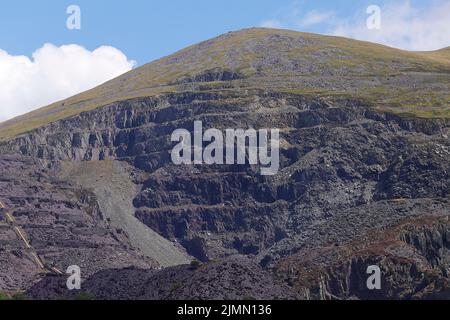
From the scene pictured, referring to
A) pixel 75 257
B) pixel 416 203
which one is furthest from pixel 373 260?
pixel 75 257

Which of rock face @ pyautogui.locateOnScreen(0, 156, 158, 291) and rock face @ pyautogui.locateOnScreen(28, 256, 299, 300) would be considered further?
rock face @ pyautogui.locateOnScreen(0, 156, 158, 291)

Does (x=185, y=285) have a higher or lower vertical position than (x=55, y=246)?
higher

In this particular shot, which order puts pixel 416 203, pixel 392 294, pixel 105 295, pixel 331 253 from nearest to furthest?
pixel 105 295, pixel 392 294, pixel 331 253, pixel 416 203

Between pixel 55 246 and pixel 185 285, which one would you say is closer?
pixel 185 285

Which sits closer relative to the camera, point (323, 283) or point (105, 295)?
point (105, 295)

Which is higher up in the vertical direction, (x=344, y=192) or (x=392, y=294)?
(x=344, y=192)

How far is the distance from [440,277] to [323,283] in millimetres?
16447

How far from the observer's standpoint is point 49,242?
595 ft

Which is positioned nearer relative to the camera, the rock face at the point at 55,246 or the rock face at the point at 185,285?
the rock face at the point at 185,285
